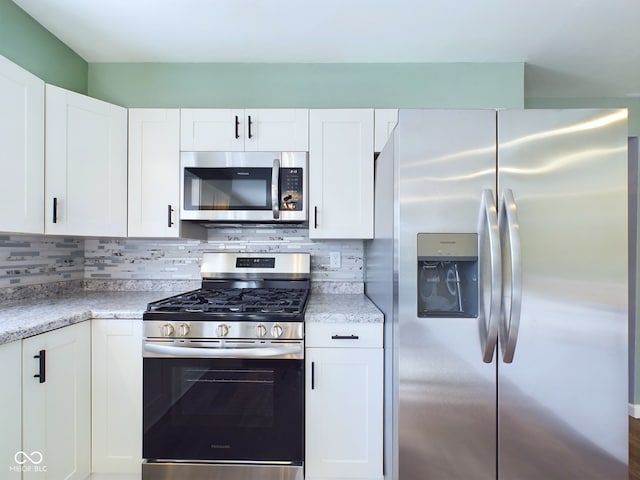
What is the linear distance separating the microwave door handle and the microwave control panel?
43mm

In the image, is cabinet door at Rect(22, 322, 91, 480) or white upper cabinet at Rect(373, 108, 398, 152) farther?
white upper cabinet at Rect(373, 108, 398, 152)

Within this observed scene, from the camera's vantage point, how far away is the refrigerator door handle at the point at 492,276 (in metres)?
1.17

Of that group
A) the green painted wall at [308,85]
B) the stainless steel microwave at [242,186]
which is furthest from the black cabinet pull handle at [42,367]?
the green painted wall at [308,85]

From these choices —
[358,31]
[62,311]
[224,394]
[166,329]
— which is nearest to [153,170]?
[62,311]

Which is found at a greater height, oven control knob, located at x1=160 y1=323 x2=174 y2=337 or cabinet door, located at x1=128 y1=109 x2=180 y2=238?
cabinet door, located at x1=128 y1=109 x2=180 y2=238

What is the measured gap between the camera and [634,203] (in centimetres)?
224

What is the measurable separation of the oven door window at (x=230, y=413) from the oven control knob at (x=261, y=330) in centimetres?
14

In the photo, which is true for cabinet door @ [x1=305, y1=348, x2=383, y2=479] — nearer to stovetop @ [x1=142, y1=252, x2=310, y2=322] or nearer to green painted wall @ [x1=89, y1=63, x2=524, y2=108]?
stovetop @ [x1=142, y1=252, x2=310, y2=322]

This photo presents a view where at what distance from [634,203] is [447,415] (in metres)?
2.28

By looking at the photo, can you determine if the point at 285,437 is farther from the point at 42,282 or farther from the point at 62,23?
the point at 62,23

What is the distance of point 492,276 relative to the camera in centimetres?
118

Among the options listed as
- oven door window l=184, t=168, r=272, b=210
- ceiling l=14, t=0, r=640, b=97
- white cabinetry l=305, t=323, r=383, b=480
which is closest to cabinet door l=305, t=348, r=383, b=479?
white cabinetry l=305, t=323, r=383, b=480

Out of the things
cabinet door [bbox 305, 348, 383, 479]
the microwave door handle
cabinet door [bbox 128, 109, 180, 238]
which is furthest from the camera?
cabinet door [bbox 128, 109, 180, 238]

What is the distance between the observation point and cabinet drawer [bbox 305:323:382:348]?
5.09 feet
